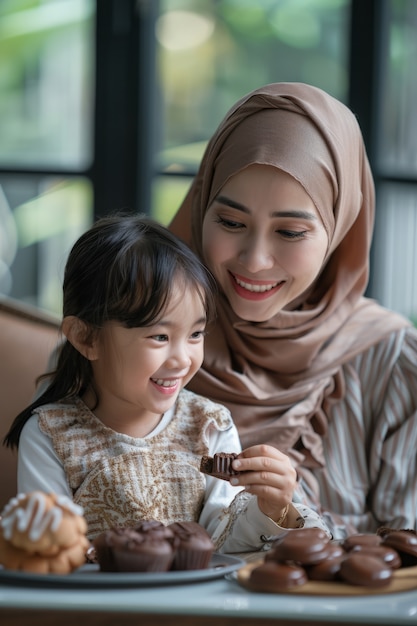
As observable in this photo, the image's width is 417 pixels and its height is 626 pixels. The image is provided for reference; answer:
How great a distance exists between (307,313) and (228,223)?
0.26 m

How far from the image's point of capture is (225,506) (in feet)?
4.98

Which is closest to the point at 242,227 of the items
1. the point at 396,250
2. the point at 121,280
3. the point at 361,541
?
the point at 121,280

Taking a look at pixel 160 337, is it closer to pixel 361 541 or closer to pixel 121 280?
pixel 121 280

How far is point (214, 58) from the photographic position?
12.7 ft

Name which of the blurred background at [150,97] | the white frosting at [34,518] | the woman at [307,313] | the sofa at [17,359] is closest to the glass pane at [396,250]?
the blurred background at [150,97]

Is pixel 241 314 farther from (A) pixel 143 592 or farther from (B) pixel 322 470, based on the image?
(A) pixel 143 592

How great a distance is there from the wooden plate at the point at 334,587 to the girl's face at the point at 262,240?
686 mm

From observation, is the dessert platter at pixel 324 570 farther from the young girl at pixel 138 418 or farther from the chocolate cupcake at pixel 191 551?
the young girl at pixel 138 418

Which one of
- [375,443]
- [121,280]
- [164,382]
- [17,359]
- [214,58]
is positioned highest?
[214,58]

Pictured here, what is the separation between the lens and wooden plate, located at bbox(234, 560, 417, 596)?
1.09 m

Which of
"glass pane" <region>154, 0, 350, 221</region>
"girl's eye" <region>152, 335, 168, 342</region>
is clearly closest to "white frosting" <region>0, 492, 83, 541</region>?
"girl's eye" <region>152, 335, 168, 342</region>

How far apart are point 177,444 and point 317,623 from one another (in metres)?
0.54

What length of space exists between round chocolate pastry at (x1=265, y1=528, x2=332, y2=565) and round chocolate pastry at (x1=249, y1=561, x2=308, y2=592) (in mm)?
17

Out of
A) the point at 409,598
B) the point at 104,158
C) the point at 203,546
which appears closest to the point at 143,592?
the point at 203,546
